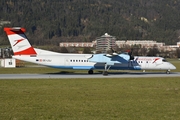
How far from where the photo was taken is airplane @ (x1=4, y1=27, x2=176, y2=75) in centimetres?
3791

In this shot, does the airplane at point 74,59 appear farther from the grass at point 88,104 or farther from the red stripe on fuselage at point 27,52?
the grass at point 88,104

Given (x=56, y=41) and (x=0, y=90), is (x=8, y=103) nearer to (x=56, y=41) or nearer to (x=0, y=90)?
(x=0, y=90)

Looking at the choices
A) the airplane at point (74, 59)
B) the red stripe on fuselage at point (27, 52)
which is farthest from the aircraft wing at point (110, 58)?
the red stripe on fuselage at point (27, 52)

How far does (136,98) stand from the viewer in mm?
20422

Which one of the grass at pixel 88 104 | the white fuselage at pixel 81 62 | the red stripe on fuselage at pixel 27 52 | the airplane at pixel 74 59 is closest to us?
the grass at pixel 88 104

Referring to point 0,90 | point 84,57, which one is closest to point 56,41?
point 84,57

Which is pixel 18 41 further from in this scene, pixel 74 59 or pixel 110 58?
pixel 110 58

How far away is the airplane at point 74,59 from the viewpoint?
3791 centimetres

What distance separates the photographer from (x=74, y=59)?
130ft

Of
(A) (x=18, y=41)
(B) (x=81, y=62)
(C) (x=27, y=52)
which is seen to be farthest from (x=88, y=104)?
(A) (x=18, y=41)

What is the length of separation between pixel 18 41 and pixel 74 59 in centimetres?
680

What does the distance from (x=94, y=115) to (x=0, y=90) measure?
10.7 meters

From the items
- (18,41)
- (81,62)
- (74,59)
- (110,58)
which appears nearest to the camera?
(18,41)

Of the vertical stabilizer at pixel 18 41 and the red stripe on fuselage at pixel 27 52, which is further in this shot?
the red stripe on fuselage at pixel 27 52
